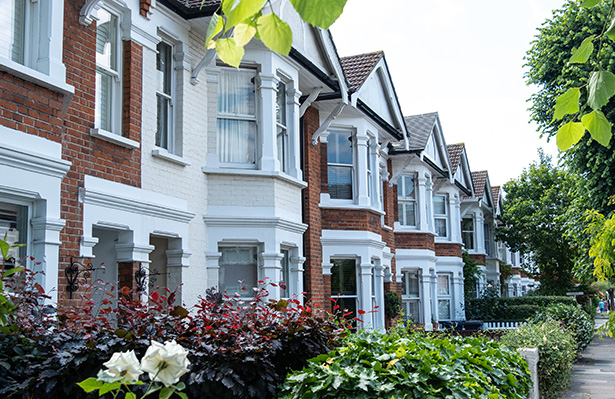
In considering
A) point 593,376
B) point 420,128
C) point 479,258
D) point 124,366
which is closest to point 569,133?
point 124,366

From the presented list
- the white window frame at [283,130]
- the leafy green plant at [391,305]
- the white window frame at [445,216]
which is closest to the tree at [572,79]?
the white window frame at [445,216]

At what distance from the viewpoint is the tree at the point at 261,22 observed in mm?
1613

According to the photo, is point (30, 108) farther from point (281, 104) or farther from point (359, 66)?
point (359, 66)

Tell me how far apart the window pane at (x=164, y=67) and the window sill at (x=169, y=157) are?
104 cm

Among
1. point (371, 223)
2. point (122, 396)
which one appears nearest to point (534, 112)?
point (371, 223)

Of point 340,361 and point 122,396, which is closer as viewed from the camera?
point 122,396

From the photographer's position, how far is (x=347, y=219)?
1520cm

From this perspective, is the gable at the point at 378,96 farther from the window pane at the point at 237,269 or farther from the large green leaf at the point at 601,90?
the large green leaf at the point at 601,90

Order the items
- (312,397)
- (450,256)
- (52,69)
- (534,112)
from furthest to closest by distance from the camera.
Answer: (450,256)
(534,112)
(52,69)
(312,397)

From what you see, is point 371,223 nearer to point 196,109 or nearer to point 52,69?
point 196,109

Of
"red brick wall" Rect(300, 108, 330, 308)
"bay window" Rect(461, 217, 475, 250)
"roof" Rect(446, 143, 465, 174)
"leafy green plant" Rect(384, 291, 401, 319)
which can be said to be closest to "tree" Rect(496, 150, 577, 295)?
"bay window" Rect(461, 217, 475, 250)

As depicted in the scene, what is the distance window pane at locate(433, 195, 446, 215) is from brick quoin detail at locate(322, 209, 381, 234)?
925 cm

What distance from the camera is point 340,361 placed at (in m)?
5.27

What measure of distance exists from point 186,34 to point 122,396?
694cm
